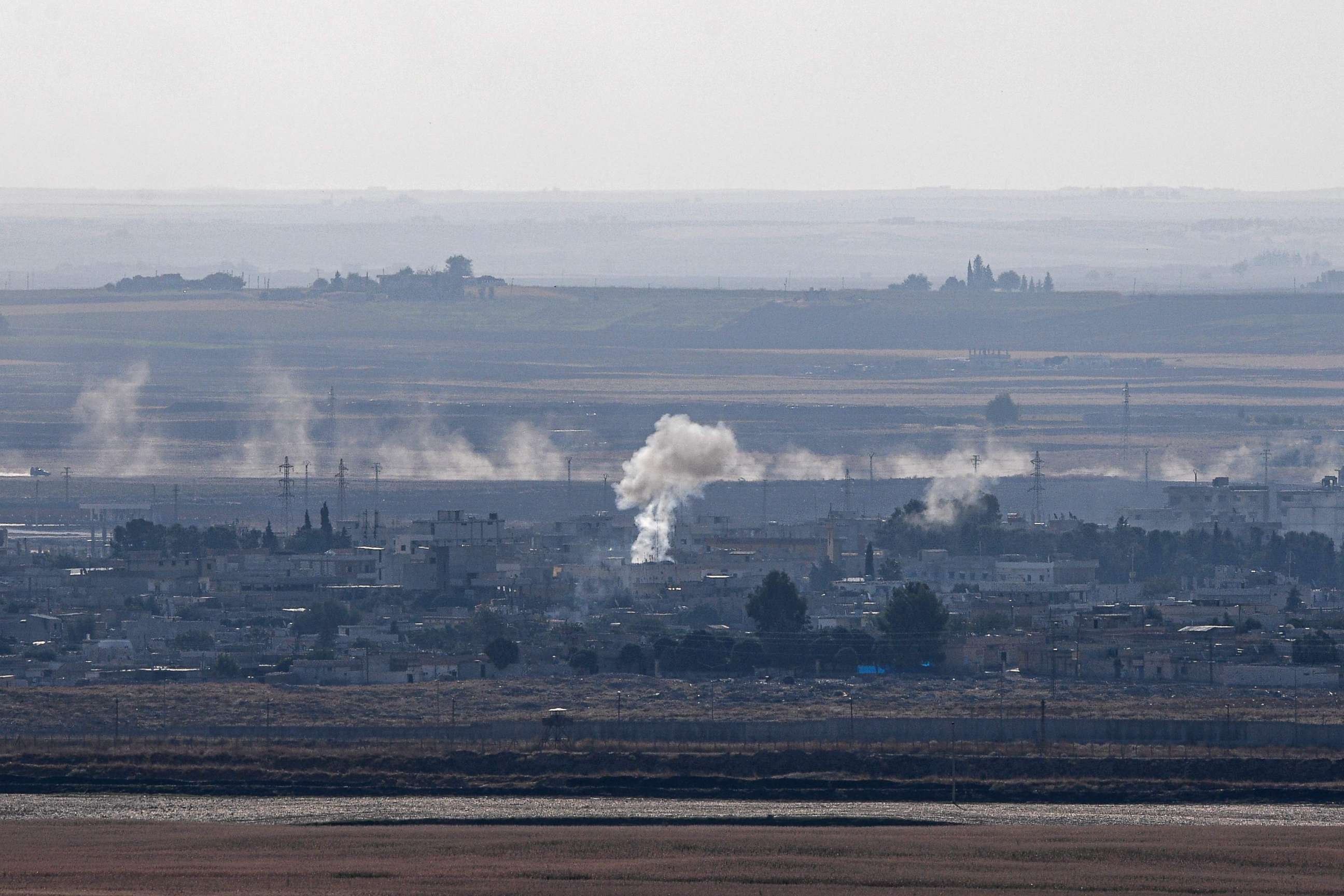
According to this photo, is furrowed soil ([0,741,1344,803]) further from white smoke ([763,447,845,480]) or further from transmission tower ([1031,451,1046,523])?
white smoke ([763,447,845,480])

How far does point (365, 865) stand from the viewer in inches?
1522

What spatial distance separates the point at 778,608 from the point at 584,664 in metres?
6.92

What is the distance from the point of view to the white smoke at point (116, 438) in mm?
164000

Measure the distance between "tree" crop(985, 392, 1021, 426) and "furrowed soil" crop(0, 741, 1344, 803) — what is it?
128284 mm

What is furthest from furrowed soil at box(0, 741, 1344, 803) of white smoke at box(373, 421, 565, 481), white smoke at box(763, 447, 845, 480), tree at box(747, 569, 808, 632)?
white smoke at box(373, 421, 565, 481)

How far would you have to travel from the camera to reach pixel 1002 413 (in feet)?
586

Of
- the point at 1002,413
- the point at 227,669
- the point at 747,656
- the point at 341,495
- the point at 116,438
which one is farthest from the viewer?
the point at 116,438

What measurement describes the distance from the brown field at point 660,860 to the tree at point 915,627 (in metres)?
27.6

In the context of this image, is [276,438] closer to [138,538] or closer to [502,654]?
[138,538]

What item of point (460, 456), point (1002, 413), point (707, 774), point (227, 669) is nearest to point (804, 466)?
point (460, 456)

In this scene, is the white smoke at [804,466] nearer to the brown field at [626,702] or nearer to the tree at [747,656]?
the tree at [747,656]

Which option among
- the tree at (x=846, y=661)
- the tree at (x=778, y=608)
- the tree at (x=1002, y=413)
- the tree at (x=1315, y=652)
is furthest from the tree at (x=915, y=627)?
the tree at (x=1002, y=413)

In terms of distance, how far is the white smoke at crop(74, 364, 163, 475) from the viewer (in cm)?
16400

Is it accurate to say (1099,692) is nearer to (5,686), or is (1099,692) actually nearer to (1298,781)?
(1298,781)
